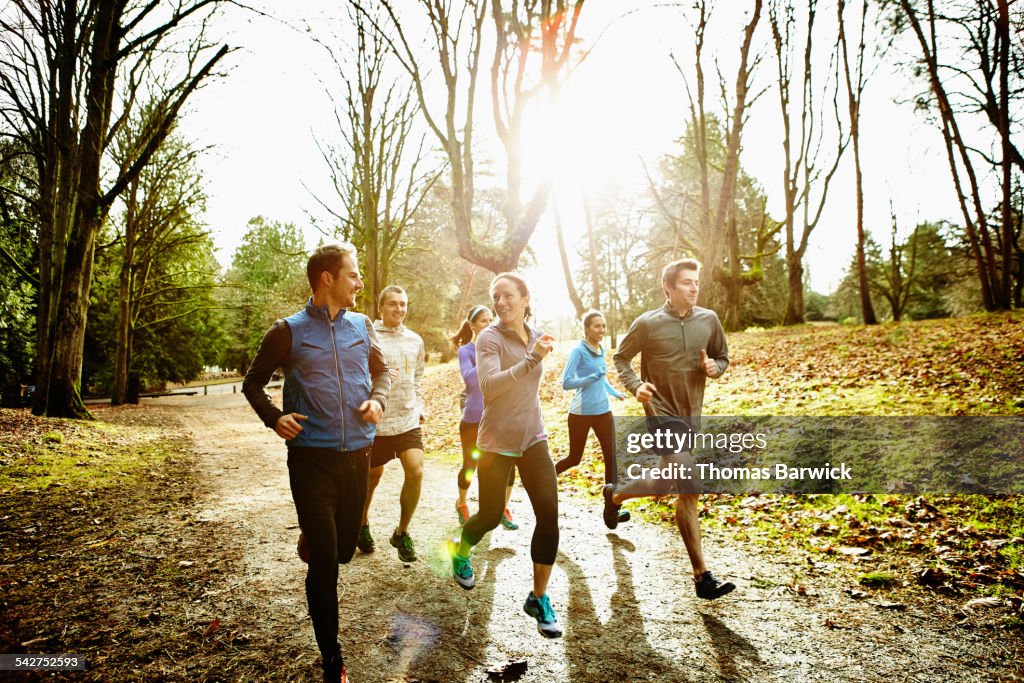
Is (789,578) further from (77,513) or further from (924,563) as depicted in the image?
(77,513)

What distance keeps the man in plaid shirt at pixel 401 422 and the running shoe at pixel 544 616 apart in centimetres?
147

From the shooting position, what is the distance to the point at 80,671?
276 cm

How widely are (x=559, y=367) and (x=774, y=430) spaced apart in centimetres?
1080

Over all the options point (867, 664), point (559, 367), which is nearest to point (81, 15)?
point (559, 367)

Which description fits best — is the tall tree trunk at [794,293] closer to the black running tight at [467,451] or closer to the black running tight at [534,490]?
the black running tight at [467,451]

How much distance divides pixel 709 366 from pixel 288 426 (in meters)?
2.89

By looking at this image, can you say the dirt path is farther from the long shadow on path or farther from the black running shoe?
the black running shoe

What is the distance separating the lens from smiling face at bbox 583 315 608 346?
5613mm

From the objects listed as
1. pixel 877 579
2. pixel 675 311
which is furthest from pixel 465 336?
pixel 877 579

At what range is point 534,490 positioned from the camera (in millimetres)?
3133

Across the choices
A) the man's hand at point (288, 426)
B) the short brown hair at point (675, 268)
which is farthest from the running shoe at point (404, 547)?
the short brown hair at point (675, 268)

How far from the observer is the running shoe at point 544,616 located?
10.1 feet

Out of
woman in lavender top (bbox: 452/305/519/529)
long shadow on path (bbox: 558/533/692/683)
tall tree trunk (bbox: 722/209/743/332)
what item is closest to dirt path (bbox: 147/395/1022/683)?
long shadow on path (bbox: 558/533/692/683)

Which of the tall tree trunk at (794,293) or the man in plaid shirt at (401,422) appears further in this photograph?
the tall tree trunk at (794,293)
